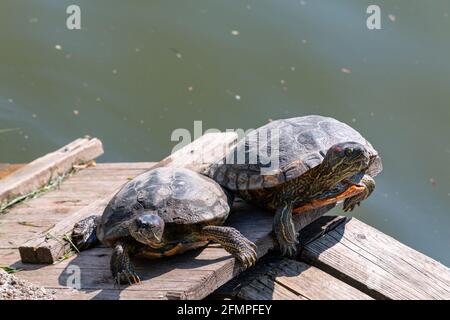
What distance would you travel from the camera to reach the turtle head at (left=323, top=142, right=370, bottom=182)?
13.3 feet

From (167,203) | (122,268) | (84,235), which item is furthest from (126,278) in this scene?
(84,235)

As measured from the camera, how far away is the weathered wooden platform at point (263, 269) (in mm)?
3693

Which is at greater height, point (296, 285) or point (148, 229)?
point (148, 229)

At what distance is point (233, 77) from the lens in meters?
8.36

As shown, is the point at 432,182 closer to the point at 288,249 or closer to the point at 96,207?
the point at 288,249

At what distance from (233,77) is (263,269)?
14.8 ft

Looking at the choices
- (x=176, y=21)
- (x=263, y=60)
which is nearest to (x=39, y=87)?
(x=176, y=21)

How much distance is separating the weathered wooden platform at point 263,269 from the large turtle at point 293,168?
0.37 feet

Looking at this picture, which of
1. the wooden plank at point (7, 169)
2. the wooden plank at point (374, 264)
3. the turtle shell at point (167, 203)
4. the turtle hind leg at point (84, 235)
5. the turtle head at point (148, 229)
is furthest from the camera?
the wooden plank at point (7, 169)

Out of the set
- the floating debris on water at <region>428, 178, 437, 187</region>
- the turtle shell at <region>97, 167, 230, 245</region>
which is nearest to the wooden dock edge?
the turtle shell at <region>97, 167, 230, 245</region>

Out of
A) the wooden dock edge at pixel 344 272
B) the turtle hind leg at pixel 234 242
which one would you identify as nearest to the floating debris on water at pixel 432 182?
the wooden dock edge at pixel 344 272

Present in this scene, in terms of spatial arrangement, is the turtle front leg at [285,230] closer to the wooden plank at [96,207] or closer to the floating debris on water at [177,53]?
the wooden plank at [96,207]

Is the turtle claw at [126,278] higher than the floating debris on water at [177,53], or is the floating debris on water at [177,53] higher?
the floating debris on water at [177,53]

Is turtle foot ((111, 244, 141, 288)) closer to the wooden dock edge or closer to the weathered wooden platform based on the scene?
the weathered wooden platform
